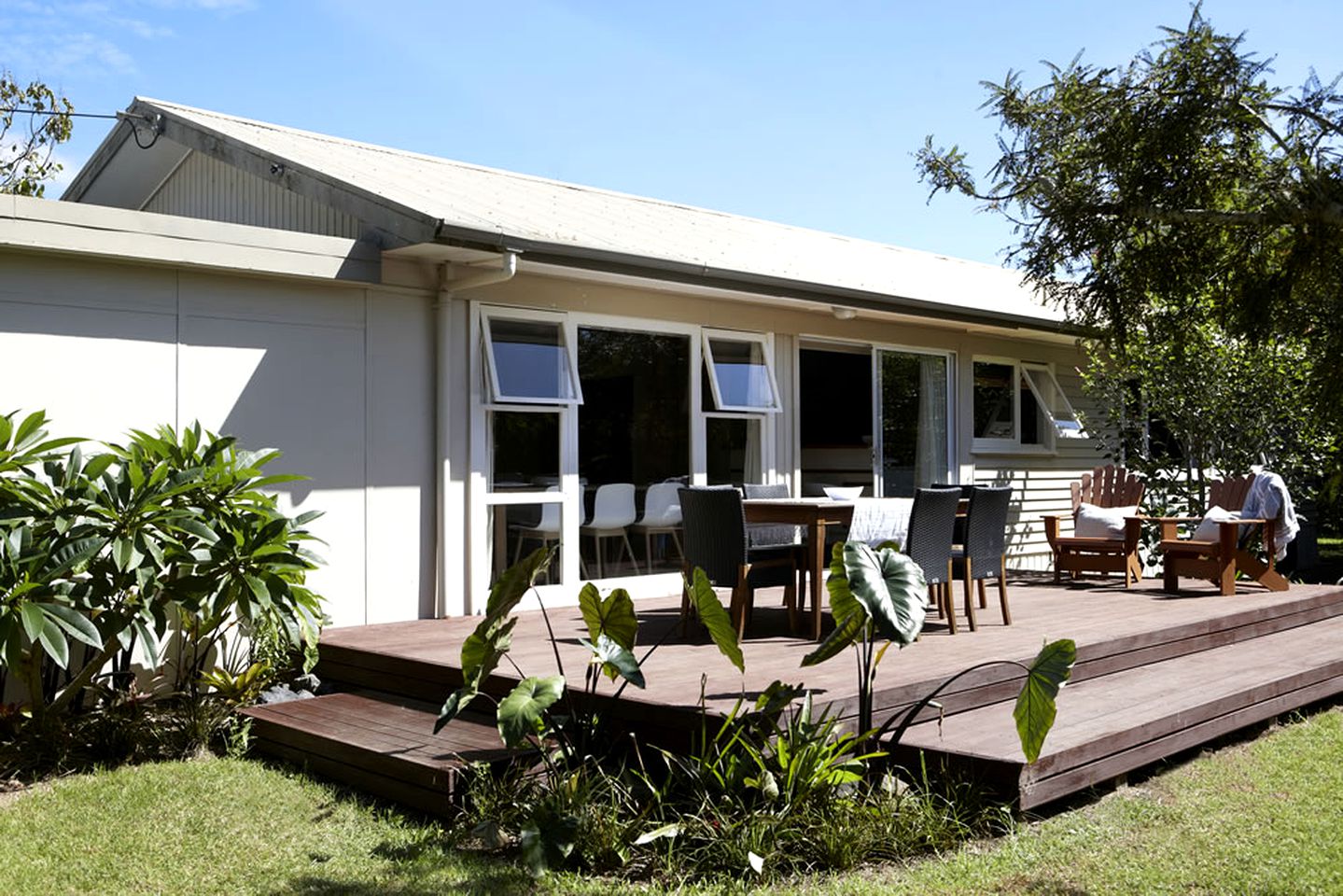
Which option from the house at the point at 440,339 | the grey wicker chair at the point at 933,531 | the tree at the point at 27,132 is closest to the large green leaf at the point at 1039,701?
the grey wicker chair at the point at 933,531

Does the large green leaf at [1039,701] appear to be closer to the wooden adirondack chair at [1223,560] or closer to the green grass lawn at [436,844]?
the green grass lawn at [436,844]

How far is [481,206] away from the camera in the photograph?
7.89 meters

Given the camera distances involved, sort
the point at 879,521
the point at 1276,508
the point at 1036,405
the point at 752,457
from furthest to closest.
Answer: the point at 1036,405, the point at 1276,508, the point at 752,457, the point at 879,521

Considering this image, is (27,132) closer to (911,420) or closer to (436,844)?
(911,420)

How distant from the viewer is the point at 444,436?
752 centimetres

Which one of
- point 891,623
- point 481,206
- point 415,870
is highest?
point 481,206

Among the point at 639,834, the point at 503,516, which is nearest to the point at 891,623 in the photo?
the point at 639,834

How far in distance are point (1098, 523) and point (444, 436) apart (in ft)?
19.3

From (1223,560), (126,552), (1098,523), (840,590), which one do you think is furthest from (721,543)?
(1098,523)

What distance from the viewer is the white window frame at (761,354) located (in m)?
9.10

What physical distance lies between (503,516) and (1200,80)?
5.35 metres

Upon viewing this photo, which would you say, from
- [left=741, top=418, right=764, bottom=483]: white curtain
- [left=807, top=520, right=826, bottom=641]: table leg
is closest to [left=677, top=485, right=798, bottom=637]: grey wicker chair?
[left=807, top=520, right=826, bottom=641]: table leg

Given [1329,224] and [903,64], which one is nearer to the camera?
[1329,224]

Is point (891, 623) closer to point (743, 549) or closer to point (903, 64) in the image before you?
point (743, 549)
